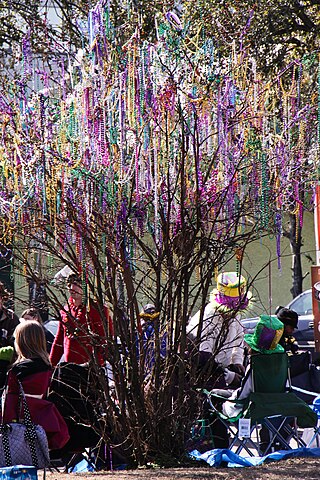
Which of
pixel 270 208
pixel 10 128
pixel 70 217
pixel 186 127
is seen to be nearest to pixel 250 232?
pixel 270 208

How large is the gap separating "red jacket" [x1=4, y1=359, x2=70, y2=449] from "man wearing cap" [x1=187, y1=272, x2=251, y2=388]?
1.19 metres

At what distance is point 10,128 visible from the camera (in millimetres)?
7133

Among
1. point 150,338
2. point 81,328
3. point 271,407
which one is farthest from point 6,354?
point 271,407

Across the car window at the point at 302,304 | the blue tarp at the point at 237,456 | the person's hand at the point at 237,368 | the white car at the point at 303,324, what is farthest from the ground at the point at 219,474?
the car window at the point at 302,304

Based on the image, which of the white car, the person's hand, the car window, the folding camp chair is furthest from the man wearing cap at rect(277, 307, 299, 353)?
the car window

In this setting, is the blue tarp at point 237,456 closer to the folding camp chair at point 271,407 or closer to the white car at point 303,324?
the folding camp chair at point 271,407

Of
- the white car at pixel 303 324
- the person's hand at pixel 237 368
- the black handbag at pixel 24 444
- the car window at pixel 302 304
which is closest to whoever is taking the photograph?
the black handbag at pixel 24 444

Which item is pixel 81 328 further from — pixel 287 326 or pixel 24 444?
pixel 287 326

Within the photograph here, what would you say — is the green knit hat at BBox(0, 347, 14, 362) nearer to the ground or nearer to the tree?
the tree

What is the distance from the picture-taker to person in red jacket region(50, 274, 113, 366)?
7.14 metres

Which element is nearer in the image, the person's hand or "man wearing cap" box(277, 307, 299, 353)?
the person's hand

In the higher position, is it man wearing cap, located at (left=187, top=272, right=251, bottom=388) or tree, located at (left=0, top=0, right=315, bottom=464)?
tree, located at (left=0, top=0, right=315, bottom=464)

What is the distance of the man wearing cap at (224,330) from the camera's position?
7320 mm

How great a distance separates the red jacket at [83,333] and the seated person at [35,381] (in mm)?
268
